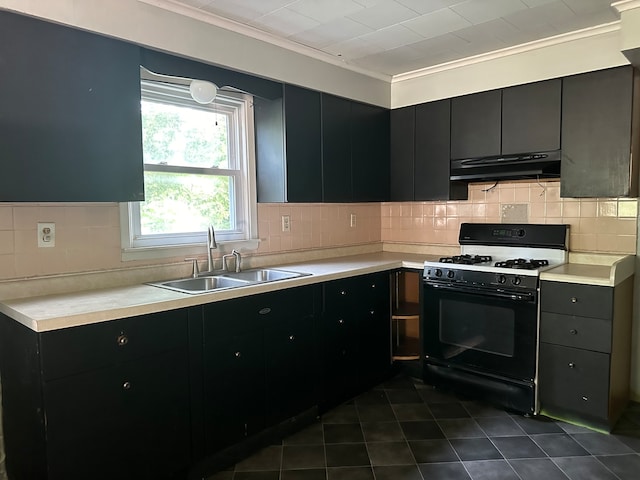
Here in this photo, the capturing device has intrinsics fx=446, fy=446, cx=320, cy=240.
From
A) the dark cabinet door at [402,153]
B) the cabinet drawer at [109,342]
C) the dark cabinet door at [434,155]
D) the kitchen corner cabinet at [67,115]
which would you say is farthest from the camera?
the dark cabinet door at [402,153]

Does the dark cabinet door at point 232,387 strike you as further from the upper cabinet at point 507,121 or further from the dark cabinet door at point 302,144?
the upper cabinet at point 507,121

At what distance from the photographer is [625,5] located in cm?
234

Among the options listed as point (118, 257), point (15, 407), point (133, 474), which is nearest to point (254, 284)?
point (118, 257)

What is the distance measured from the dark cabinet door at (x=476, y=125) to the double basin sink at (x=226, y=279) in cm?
157

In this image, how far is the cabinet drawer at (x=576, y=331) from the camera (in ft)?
8.09

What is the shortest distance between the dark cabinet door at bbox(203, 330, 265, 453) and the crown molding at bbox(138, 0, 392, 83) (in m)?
1.60

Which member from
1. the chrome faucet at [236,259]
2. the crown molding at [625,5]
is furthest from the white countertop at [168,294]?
the crown molding at [625,5]

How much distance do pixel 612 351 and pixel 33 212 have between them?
3.09 m

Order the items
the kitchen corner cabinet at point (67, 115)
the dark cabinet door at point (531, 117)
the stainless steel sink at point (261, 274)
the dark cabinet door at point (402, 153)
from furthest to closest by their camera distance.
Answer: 1. the dark cabinet door at point (402, 153)
2. the dark cabinet door at point (531, 117)
3. the stainless steel sink at point (261, 274)
4. the kitchen corner cabinet at point (67, 115)

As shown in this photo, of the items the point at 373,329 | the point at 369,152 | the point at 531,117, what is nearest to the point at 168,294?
the point at 373,329

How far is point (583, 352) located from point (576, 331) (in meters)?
0.12

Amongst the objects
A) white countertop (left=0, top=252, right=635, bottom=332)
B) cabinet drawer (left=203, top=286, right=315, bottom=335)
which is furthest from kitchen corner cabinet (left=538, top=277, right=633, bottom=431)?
cabinet drawer (left=203, top=286, right=315, bottom=335)

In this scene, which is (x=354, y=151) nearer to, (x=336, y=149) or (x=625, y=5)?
(x=336, y=149)

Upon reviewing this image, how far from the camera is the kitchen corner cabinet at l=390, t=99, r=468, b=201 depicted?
3.40m
